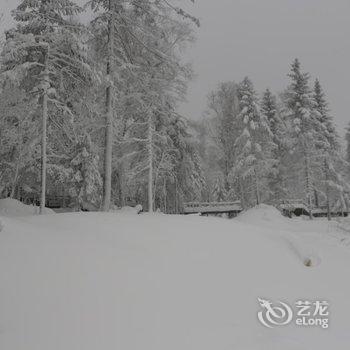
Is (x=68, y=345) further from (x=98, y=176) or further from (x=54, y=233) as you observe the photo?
(x=98, y=176)

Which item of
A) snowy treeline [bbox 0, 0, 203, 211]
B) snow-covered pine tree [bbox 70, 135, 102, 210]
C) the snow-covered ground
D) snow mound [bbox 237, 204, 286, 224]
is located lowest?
the snow-covered ground

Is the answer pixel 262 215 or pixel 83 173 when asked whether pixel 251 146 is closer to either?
pixel 262 215

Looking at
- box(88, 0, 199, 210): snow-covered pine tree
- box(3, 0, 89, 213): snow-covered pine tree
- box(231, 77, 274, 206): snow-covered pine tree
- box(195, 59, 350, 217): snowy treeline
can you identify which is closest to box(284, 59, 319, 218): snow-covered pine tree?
box(195, 59, 350, 217): snowy treeline

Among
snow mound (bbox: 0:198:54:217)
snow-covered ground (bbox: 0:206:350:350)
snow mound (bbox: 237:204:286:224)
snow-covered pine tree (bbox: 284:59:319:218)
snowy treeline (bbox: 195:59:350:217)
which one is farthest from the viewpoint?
snow-covered pine tree (bbox: 284:59:319:218)

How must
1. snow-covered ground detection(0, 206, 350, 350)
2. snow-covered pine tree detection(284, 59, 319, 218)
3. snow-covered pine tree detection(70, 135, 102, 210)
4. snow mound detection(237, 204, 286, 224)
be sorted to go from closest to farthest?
snow-covered ground detection(0, 206, 350, 350) < snow mound detection(237, 204, 286, 224) < snow-covered pine tree detection(70, 135, 102, 210) < snow-covered pine tree detection(284, 59, 319, 218)

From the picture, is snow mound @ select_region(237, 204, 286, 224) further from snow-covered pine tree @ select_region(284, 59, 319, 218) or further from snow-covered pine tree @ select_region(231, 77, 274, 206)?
snow-covered pine tree @ select_region(284, 59, 319, 218)

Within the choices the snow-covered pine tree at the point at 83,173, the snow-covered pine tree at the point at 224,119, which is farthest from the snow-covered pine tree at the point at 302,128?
the snow-covered pine tree at the point at 83,173

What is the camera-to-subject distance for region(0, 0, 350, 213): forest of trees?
20562mm

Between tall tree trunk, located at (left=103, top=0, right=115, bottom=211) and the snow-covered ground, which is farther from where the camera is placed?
tall tree trunk, located at (left=103, top=0, right=115, bottom=211)

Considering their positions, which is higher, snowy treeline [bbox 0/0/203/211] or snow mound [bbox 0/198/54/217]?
snowy treeline [bbox 0/0/203/211]

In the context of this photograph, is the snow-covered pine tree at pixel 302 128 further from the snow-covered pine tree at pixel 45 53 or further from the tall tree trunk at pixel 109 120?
the snow-covered pine tree at pixel 45 53

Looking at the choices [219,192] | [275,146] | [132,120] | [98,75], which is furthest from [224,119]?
[98,75]

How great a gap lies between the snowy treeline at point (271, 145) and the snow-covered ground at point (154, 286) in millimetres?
24002

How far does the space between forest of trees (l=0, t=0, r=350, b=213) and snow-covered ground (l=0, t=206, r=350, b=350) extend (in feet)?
28.5
